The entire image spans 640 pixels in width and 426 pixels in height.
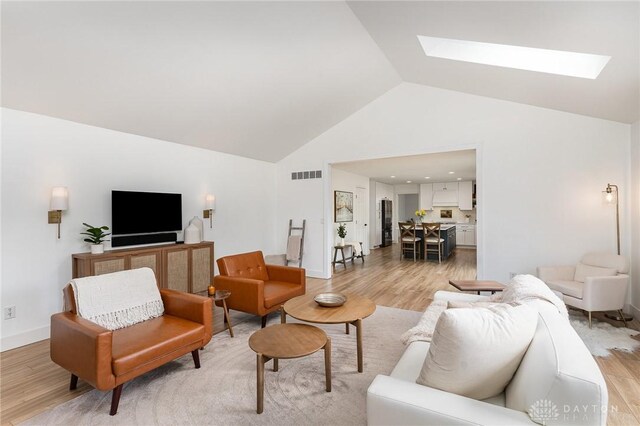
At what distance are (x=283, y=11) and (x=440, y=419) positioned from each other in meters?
3.14

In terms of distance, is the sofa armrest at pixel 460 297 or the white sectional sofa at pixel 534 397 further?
the sofa armrest at pixel 460 297

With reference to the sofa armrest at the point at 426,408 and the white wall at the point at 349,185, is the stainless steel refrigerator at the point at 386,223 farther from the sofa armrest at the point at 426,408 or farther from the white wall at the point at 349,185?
the sofa armrest at the point at 426,408

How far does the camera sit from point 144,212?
165 inches

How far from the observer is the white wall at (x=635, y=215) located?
3.59 m

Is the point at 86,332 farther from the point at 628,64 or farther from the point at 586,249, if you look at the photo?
the point at 586,249

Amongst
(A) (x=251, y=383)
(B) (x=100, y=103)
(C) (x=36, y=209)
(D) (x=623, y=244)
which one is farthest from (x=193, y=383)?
(D) (x=623, y=244)

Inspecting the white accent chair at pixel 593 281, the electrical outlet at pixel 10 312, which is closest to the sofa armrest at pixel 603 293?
the white accent chair at pixel 593 281

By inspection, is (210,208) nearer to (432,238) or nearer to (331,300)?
(331,300)

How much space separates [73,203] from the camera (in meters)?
3.55

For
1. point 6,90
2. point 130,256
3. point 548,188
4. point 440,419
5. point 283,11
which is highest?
point 283,11

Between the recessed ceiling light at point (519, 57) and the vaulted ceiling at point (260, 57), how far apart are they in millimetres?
109

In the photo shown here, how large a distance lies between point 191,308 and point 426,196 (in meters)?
9.88

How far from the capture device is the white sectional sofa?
105 centimetres

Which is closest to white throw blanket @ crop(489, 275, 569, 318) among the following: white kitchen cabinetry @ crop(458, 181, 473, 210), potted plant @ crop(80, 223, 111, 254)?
potted plant @ crop(80, 223, 111, 254)
